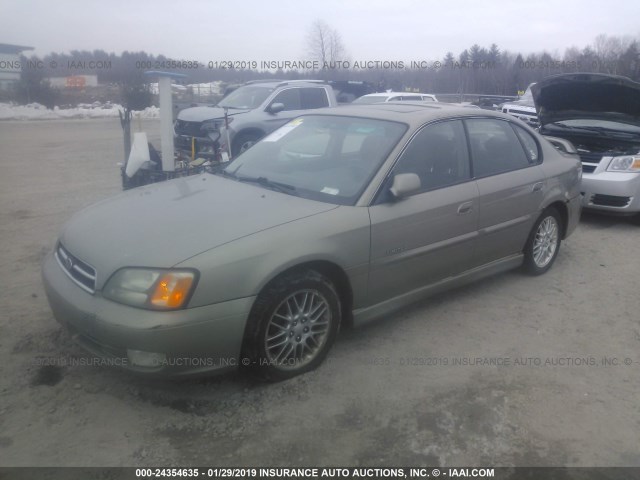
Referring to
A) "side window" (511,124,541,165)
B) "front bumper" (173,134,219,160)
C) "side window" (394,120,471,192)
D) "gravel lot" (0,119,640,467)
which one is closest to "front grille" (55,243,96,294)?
"gravel lot" (0,119,640,467)

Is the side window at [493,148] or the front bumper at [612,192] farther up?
the side window at [493,148]

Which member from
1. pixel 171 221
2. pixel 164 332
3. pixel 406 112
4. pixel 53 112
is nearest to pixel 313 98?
pixel 406 112

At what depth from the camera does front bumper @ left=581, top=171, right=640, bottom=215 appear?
21.6 feet

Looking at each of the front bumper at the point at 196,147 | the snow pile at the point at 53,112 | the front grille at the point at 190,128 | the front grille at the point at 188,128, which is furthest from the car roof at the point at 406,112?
the snow pile at the point at 53,112

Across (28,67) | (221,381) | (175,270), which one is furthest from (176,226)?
(28,67)

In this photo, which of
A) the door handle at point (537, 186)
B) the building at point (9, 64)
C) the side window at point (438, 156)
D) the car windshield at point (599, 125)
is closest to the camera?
the side window at point (438, 156)

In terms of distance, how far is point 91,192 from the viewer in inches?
318

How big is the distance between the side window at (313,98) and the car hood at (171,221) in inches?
309

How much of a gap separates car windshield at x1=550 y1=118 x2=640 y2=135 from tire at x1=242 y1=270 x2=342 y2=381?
226 inches

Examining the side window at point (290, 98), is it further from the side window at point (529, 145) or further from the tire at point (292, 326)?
the tire at point (292, 326)

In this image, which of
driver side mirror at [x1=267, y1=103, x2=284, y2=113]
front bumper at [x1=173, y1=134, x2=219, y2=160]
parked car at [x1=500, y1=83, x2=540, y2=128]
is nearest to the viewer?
front bumper at [x1=173, y1=134, x2=219, y2=160]

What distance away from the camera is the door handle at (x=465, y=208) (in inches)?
156

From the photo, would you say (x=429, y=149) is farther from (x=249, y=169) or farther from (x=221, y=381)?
(x=221, y=381)

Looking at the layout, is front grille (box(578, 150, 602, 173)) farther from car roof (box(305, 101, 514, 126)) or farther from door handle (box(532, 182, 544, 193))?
car roof (box(305, 101, 514, 126))
